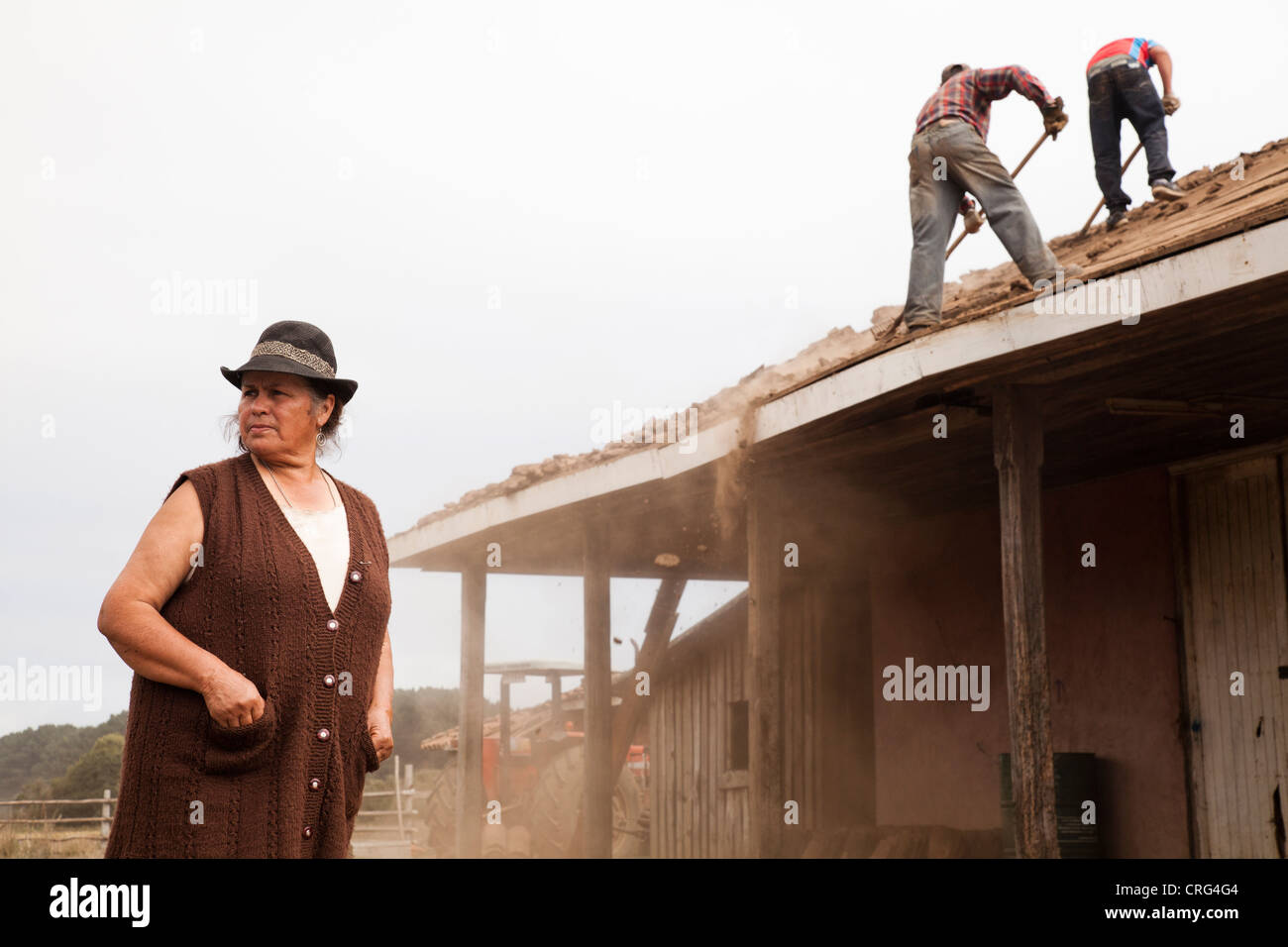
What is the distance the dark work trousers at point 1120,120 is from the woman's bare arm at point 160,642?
7.16m

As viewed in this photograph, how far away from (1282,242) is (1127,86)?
4268mm

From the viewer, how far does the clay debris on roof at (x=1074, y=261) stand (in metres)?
5.65

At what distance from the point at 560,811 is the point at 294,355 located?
13100mm

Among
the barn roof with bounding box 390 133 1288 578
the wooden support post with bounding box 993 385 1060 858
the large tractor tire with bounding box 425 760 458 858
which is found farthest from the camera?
the large tractor tire with bounding box 425 760 458 858

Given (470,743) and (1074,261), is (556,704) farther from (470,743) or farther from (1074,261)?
(1074,261)

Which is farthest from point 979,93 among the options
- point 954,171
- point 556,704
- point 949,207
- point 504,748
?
point 504,748

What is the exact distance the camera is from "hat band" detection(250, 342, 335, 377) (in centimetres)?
316

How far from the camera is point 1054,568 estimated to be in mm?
9703

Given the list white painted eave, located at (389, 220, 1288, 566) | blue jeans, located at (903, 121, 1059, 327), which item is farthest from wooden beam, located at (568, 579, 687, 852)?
blue jeans, located at (903, 121, 1059, 327)

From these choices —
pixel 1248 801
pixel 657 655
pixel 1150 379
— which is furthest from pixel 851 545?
pixel 1150 379

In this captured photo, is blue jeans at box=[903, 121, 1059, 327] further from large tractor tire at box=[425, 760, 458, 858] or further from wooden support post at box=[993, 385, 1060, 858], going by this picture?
large tractor tire at box=[425, 760, 458, 858]

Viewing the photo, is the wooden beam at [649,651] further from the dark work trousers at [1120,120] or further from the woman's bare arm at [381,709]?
the woman's bare arm at [381,709]

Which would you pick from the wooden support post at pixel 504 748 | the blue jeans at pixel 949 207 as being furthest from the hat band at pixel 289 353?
the wooden support post at pixel 504 748

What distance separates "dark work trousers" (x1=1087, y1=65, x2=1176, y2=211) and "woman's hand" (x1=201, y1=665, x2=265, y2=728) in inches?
282
